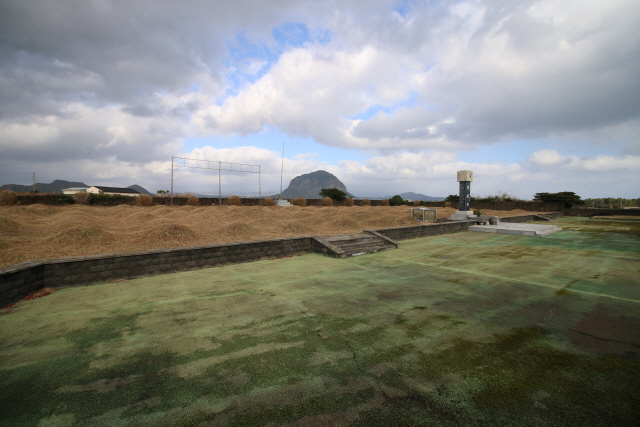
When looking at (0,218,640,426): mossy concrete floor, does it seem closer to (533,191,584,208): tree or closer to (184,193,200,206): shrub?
(184,193,200,206): shrub

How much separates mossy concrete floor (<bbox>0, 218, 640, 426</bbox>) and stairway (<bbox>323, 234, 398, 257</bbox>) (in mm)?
3140

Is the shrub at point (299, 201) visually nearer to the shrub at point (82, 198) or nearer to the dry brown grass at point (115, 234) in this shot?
the dry brown grass at point (115, 234)

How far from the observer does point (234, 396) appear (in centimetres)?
253

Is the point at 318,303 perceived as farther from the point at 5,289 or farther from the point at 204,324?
the point at 5,289

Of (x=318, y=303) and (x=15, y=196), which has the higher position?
(x=15, y=196)

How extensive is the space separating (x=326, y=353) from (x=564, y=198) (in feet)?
128

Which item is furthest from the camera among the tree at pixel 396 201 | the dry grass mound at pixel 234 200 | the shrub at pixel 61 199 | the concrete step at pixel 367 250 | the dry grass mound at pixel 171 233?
the tree at pixel 396 201

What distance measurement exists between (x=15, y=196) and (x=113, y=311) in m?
25.0

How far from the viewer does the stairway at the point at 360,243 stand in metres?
9.30

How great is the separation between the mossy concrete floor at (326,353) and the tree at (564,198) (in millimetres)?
31521

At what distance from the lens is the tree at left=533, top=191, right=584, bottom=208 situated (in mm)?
30062

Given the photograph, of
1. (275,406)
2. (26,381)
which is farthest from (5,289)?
(275,406)

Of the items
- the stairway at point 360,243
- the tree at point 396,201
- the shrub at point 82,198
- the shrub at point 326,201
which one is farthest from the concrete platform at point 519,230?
the shrub at point 82,198

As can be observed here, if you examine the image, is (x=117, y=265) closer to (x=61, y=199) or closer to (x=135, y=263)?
(x=135, y=263)
